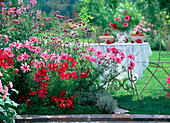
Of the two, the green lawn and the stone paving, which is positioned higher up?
the stone paving

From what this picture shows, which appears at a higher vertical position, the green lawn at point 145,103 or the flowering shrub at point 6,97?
the flowering shrub at point 6,97

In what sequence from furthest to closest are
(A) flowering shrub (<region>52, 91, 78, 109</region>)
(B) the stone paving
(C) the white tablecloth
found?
1. (C) the white tablecloth
2. (A) flowering shrub (<region>52, 91, 78, 109</region>)
3. (B) the stone paving

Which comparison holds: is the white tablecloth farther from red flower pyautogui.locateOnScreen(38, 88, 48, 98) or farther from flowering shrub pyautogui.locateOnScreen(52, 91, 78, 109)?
red flower pyautogui.locateOnScreen(38, 88, 48, 98)

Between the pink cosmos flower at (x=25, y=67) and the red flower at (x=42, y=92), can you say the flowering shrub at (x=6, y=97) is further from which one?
the red flower at (x=42, y=92)

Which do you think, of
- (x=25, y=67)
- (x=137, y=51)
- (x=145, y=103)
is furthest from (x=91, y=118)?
(x=137, y=51)

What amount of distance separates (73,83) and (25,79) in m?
0.67

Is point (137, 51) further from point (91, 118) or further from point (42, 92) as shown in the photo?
point (42, 92)

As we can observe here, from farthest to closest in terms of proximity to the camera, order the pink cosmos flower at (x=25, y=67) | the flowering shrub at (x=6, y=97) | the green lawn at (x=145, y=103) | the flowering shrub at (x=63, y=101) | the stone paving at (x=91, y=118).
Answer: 1. the green lawn at (x=145, y=103)
2. the flowering shrub at (x=63, y=101)
3. the pink cosmos flower at (x=25, y=67)
4. the stone paving at (x=91, y=118)
5. the flowering shrub at (x=6, y=97)

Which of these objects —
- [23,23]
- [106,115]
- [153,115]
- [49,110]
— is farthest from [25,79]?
[153,115]

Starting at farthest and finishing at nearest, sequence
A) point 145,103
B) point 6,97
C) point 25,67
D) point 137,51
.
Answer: point 137,51
point 145,103
point 25,67
point 6,97

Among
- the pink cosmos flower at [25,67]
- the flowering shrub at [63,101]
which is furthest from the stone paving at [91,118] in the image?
the pink cosmos flower at [25,67]

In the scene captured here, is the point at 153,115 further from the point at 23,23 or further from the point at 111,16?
the point at 111,16

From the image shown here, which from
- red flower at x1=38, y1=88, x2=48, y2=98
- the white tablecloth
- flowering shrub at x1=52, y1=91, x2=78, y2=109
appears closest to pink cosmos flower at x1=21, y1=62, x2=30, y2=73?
red flower at x1=38, y1=88, x2=48, y2=98

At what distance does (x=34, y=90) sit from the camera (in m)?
3.98
